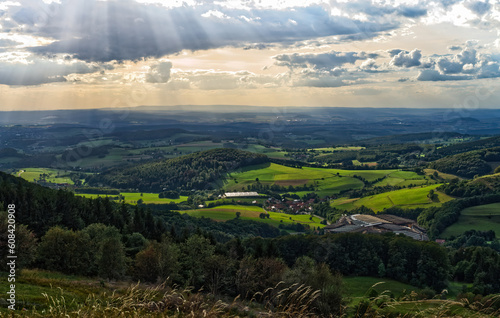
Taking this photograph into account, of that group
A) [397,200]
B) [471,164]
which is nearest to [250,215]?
[397,200]

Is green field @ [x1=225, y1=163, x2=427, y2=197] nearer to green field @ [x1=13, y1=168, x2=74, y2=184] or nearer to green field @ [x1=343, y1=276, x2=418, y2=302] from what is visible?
green field @ [x1=13, y1=168, x2=74, y2=184]

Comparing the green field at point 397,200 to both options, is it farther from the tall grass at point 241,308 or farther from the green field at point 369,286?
the tall grass at point 241,308

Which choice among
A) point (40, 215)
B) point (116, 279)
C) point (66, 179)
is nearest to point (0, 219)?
point (116, 279)

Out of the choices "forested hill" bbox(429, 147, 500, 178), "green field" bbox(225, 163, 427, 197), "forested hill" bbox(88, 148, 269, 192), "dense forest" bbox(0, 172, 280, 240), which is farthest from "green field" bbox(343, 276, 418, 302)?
"forested hill" bbox(429, 147, 500, 178)

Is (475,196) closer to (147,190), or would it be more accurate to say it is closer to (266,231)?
(266,231)

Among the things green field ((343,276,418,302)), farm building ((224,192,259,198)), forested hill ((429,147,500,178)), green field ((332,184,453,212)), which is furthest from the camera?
forested hill ((429,147,500,178))

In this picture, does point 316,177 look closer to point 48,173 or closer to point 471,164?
point 471,164
